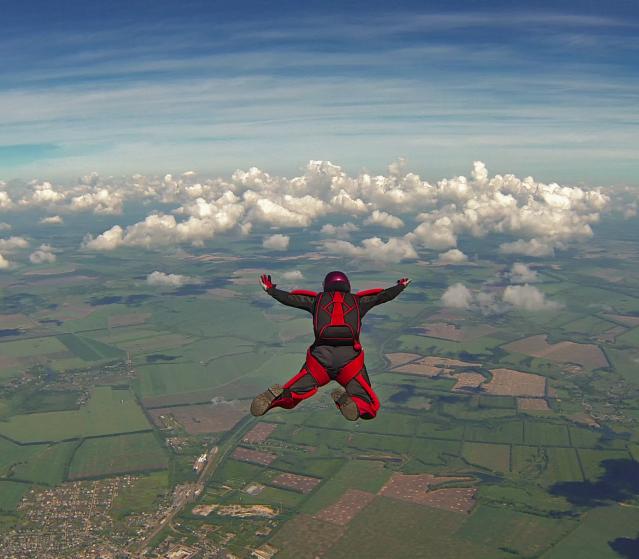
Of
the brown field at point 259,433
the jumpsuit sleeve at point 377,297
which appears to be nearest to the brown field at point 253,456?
the brown field at point 259,433

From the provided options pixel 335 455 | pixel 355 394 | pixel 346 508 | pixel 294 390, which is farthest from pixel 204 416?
pixel 355 394

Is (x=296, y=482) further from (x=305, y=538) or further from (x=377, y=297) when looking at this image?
(x=377, y=297)

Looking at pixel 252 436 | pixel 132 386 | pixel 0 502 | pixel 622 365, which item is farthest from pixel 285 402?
pixel 622 365

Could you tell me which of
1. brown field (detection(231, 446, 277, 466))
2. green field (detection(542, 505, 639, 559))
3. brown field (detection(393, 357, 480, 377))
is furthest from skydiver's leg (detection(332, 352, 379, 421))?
brown field (detection(393, 357, 480, 377))

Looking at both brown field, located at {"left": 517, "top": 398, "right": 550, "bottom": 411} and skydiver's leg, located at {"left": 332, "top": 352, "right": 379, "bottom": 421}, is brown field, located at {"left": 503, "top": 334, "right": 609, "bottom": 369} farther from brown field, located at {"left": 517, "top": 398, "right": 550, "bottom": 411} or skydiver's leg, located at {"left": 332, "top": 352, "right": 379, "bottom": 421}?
skydiver's leg, located at {"left": 332, "top": 352, "right": 379, "bottom": 421}

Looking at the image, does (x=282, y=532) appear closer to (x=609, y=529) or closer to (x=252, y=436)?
(x=252, y=436)

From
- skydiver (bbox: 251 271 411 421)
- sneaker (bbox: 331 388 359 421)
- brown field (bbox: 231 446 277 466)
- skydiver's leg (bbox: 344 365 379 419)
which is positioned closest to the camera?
sneaker (bbox: 331 388 359 421)

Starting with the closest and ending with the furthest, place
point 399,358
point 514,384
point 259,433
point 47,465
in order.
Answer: point 47,465 → point 259,433 → point 514,384 → point 399,358
